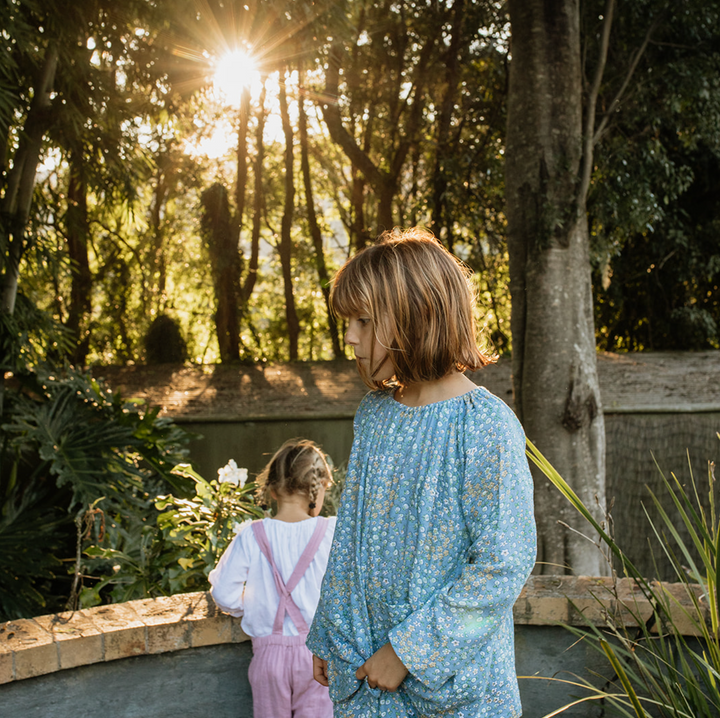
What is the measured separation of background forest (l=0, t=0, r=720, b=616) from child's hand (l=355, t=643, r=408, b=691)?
1671mm

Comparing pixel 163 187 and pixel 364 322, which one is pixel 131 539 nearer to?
pixel 364 322

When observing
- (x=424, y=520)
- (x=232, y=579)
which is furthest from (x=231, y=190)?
(x=424, y=520)

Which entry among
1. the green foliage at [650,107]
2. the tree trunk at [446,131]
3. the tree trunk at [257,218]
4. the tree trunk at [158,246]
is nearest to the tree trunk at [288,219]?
the tree trunk at [257,218]

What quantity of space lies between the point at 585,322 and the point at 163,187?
7707 millimetres

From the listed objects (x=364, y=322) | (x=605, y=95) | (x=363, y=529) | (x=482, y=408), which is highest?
(x=605, y=95)

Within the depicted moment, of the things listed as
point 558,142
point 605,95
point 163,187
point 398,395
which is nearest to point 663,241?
point 605,95

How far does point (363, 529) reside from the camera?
1369mm

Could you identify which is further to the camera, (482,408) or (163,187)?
(163,187)

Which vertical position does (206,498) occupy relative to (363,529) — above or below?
below

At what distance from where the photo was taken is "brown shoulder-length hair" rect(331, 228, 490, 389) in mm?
1290

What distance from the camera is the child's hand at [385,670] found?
1.20 metres

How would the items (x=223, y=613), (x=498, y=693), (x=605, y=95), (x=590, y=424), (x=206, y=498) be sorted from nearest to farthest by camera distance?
(x=498, y=693)
(x=223, y=613)
(x=206, y=498)
(x=590, y=424)
(x=605, y=95)

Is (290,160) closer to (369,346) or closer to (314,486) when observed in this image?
(314,486)

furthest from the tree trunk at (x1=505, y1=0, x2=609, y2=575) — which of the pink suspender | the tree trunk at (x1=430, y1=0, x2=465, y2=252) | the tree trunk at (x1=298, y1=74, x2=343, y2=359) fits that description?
the tree trunk at (x1=298, y1=74, x2=343, y2=359)
